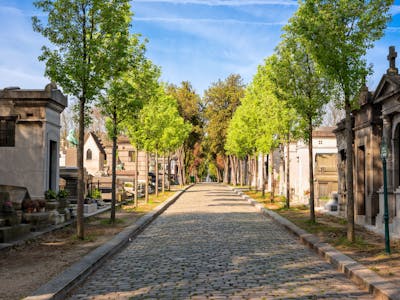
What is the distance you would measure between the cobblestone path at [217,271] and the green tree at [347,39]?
9.11 ft

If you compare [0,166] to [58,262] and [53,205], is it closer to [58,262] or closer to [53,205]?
[53,205]

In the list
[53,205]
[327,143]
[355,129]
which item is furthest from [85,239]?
[327,143]

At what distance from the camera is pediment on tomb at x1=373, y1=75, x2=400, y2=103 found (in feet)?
45.4

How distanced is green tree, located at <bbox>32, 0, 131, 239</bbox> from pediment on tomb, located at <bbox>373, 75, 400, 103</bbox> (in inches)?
295

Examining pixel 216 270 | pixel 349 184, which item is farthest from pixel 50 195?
pixel 349 184

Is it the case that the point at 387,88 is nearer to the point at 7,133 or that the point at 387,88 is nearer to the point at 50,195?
the point at 50,195

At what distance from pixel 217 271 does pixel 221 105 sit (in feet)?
189

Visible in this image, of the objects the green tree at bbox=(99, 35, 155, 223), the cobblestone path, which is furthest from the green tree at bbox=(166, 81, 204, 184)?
the cobblestone path

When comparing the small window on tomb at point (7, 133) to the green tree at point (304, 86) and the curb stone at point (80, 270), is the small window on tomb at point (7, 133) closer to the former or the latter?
the curb stone at point (80, 270)

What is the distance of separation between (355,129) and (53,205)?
10.6 m

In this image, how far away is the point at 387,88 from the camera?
48.7 ft

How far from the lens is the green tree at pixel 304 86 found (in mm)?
16828

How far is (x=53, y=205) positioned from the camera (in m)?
15.7

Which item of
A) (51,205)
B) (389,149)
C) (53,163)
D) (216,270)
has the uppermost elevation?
(389,149)
